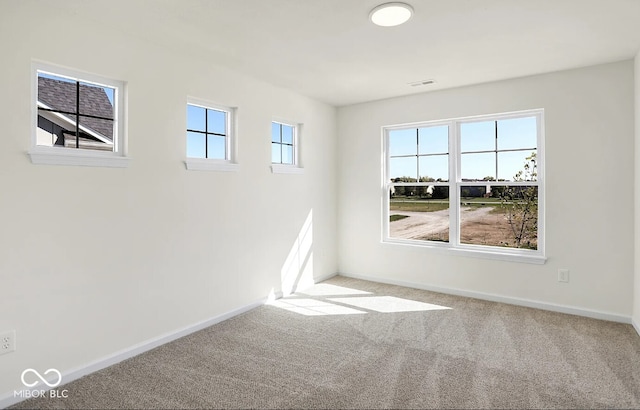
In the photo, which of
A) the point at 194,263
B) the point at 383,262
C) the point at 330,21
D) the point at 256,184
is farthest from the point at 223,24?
the point at 383,262

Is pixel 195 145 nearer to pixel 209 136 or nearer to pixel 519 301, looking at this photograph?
pixel 209 136

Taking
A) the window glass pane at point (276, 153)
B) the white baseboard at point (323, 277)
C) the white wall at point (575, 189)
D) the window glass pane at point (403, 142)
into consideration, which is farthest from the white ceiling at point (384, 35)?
the white baseboard at point (323, 277)

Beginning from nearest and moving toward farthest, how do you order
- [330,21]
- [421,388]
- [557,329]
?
[421,388] < [330,21] < [557,329]

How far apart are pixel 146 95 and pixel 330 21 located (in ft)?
5.15

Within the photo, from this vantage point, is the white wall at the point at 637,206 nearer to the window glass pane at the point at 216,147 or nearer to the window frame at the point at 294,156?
the window frame at the point at 294,156

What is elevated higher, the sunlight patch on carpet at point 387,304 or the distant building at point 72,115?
the distant building at point 72,115

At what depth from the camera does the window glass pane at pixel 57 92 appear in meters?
2.46

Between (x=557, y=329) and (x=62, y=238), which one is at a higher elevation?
(x=62, y=238)

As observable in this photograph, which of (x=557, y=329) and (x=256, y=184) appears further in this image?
(x=256, y=184)

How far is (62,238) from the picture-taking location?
2469mm

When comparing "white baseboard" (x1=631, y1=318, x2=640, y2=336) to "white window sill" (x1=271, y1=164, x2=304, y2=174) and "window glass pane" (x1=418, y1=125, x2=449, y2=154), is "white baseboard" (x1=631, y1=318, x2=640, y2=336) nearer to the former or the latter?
"window glass pane" (x1=418, y1=125, x2=449, y2=154)

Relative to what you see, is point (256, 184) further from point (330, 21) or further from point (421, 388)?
point (421, 388)

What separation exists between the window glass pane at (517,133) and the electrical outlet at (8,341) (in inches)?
183

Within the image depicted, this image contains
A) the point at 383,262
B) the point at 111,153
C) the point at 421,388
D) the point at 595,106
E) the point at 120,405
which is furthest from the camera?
the point at 383,262
